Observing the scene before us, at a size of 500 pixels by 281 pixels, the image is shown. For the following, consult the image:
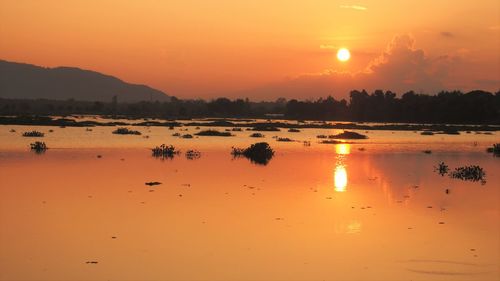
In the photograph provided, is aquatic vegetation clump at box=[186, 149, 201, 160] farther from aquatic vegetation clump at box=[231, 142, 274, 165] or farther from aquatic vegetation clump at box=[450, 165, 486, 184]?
aquatic vegetation clump at box=[450, 165, 486, 184]

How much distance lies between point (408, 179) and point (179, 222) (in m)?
18.9

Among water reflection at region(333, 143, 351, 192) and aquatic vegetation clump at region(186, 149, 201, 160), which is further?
aquatic vegetation clump at region(186, 149, 201, 160)

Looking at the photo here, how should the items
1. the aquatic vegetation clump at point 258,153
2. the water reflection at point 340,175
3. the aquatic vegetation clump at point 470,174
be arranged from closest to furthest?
the water reflection at point 340,175 → the aquatic vegetation clump at point 470,174 → the aquatic vegetation clump at point 258,153

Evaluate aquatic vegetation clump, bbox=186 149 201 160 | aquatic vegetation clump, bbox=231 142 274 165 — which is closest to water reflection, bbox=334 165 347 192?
aquatic vegetation clump, bbox=231 142 274 165

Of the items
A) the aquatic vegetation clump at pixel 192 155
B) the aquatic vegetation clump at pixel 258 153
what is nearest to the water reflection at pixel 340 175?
the aquatic vegetation clump at pixel 258 153

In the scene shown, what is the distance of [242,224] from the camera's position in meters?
21.8

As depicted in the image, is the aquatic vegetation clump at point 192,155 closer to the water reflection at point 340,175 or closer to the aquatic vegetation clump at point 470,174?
the water reflection at point 340,175

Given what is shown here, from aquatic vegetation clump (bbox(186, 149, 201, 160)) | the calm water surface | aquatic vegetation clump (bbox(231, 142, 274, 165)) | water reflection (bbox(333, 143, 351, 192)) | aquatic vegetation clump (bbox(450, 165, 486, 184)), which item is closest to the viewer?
the calm water surface

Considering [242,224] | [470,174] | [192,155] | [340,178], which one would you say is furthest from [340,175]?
[242,224]

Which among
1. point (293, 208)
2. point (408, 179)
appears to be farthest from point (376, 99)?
point (293, 208)

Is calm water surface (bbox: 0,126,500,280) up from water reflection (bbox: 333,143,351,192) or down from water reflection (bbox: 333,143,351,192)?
up

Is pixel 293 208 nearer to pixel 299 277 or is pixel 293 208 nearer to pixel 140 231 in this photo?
pixel 140 231

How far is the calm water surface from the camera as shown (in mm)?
16344

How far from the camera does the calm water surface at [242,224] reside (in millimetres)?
16344
